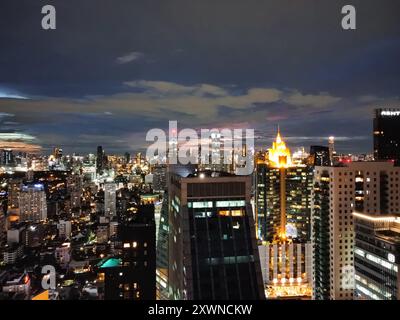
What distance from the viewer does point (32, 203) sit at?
14383 mm

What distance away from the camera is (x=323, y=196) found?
446 inches

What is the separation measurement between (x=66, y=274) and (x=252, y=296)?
7532 millimetres

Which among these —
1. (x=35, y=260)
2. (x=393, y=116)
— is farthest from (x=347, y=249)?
(x=35, y=260)

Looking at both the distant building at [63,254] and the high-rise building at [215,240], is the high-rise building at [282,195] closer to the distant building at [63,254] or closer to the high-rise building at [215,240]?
the distant building at [63,254]

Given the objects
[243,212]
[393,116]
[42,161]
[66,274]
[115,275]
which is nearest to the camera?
[243,212]

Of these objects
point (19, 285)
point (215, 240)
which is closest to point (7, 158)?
point (19, 285)

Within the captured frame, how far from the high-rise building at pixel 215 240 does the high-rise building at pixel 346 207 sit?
686cm

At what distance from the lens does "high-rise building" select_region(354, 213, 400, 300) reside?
6.68 meters

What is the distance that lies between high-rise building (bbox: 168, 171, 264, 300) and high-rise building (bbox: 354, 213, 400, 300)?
3.54 metres

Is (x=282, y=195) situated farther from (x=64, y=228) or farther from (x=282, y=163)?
(x=64, y=228)

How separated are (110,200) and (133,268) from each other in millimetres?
10100

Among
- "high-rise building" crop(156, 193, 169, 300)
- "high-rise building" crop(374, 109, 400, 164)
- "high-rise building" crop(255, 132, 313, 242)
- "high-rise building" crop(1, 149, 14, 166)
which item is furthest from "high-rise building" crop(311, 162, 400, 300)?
"high-rise building" crop(1, 149, 14, 166)
